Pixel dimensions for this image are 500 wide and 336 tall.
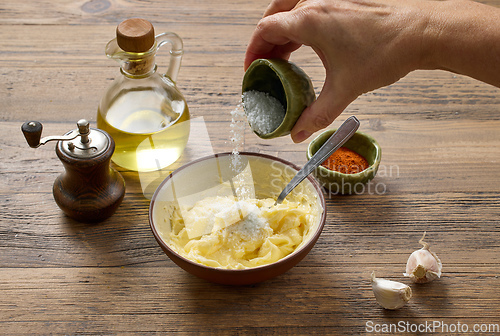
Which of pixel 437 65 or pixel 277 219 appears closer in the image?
pixel 437 65

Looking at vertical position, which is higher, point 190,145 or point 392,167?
point 392,167

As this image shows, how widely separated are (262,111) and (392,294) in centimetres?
52

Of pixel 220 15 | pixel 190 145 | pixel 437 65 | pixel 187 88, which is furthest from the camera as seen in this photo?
pixel 220 15

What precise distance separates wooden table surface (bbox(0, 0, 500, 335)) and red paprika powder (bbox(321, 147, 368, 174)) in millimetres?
78

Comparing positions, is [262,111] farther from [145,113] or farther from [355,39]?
[145,113]

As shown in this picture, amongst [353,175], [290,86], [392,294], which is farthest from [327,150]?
[392,294]

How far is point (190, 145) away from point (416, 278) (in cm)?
79

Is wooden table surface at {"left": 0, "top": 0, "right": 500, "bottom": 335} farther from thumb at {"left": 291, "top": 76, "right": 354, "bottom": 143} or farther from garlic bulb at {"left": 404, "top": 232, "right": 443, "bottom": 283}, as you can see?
thumb at {"left": 291, "top": 76, "right": 354, "bottom": 143}

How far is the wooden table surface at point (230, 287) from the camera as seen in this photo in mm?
1180

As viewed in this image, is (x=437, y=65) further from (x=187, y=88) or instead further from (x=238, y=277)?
(x=187, y=88)

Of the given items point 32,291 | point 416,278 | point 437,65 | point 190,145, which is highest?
point 437,65

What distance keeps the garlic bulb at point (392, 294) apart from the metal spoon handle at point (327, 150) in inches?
12.6

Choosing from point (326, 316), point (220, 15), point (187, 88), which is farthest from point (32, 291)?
point (220, 15)

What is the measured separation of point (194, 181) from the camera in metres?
1.40
